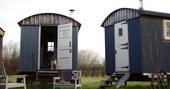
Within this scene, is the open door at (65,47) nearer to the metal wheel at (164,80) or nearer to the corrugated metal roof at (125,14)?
→ the corrugated metal roof at (125,14)

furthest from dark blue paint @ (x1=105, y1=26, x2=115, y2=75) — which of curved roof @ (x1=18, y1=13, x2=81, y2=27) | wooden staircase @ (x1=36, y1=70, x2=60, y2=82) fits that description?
wooden staircase @ (x1=36, y1=70, x2=60, y2=82)

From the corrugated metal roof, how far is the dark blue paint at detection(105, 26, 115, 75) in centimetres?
37

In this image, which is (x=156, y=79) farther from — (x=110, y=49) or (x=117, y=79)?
(x=110, y=49)

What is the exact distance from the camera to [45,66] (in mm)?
19797

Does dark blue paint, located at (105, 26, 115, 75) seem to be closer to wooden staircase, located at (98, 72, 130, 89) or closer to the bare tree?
wooden staircase, located at (98, 72, 130, 89)

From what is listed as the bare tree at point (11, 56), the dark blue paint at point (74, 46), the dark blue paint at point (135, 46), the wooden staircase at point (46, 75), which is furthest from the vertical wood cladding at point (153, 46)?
the bare tree at point (11, 56)

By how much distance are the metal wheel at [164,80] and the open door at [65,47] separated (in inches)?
178

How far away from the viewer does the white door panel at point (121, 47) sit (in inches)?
559

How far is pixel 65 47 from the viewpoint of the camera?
15.5 metres

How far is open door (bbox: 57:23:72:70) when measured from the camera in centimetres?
1535

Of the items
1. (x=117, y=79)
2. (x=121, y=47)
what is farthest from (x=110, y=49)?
(x=117, y=79)

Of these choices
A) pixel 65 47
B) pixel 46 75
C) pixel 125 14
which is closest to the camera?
pixel 125 14

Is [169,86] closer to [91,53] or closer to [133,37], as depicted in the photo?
[133,37]

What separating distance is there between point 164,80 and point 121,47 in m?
2.50
